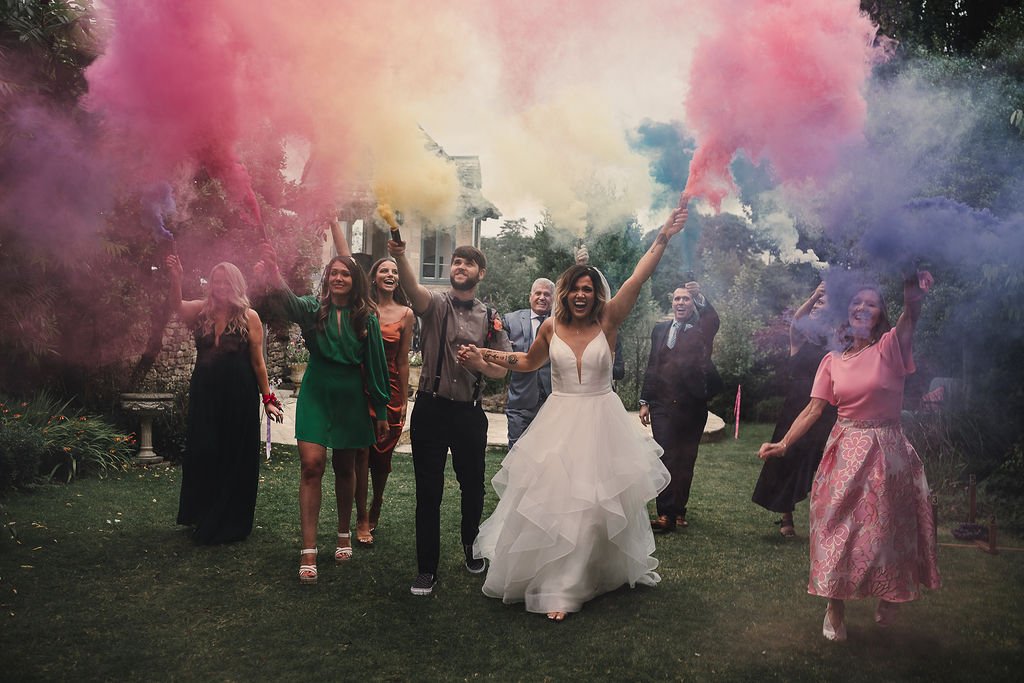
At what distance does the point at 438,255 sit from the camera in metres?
12.1

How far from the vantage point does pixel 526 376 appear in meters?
7.40

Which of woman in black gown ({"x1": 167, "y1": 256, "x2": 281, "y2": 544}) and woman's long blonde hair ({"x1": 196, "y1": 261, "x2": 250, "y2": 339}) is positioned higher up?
woman's long blonde hair ({"x1": 196, "y1": 261, "x2": 250, "y2": 339})

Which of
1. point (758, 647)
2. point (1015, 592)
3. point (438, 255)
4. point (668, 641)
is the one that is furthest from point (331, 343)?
point (438, 255)

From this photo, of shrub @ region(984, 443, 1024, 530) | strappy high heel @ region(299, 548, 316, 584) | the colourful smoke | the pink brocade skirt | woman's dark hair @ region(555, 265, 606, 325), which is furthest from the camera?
shrub @ region(984, 443, 1024, 530)

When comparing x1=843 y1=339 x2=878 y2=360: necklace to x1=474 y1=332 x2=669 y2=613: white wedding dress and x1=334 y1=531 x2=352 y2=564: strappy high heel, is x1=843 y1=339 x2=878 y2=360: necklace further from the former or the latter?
x1=334 y1=531 x2=352 y2=564: strappy high heel

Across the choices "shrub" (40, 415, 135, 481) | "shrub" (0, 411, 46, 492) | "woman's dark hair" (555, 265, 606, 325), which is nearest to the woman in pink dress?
"woman's dark hair" (555, 265, 606, 325)

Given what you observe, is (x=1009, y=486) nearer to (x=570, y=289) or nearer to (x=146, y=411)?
(x=570, y=289)

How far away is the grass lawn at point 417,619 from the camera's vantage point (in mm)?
4047

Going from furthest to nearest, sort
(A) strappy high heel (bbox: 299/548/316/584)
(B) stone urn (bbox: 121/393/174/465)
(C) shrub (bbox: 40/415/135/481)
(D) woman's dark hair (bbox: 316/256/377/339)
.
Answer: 1. (B) stone urn (bbox: 121/393/174/465)
2. (C) shrub (bbox: 40/415/135/481)
3. (D) woman's dark hair (bbox: 316/256/377/339)
4. (A) strappy high heel (bbox: 299/548/316/584)

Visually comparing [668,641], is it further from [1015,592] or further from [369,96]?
[369,96]

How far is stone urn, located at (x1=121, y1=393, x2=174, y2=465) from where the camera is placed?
986 centimetres

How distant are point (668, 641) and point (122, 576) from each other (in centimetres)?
377

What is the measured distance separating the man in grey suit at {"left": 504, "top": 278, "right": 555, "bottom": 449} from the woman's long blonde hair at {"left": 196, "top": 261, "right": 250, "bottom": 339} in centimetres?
233

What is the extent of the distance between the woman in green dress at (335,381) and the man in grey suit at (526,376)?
1664mm
